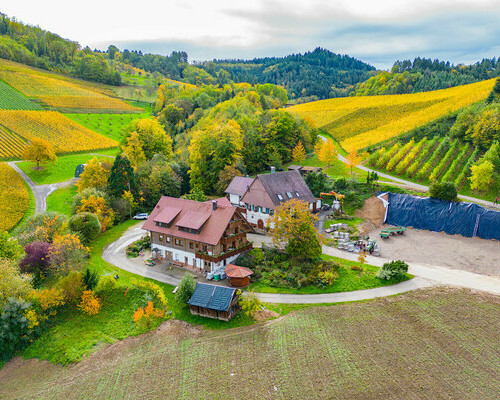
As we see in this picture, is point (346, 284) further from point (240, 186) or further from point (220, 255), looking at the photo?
point (240, 186)

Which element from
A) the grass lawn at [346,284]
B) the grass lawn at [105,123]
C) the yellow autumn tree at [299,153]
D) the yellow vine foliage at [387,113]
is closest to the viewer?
the grass lawn at [346,284]

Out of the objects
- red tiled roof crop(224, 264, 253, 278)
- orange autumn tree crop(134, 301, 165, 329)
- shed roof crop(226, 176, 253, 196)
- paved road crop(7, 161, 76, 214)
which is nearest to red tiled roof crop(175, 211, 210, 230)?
red tiled roof crop(224, 264, 253, 278)

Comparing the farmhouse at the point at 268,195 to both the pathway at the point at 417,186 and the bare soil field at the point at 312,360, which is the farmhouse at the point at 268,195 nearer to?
the pathway at the point at 417,186

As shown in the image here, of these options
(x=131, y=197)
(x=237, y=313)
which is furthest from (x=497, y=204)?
(x=131, y=197)

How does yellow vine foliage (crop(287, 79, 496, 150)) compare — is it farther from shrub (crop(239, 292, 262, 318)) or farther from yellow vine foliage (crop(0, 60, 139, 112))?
yellow vine foliage (crop(0, 60, 139, 112))

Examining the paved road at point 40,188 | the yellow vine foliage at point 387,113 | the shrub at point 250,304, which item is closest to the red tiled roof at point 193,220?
the shrub at point 250,304

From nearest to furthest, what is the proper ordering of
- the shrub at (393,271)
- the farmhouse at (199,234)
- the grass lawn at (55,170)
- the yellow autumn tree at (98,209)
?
1. the shrub at (393,271)
2. the farmhouse at (199,234)
3. the yellow autumn tree at (98,209)
4. the grass lawn at (55,170)
